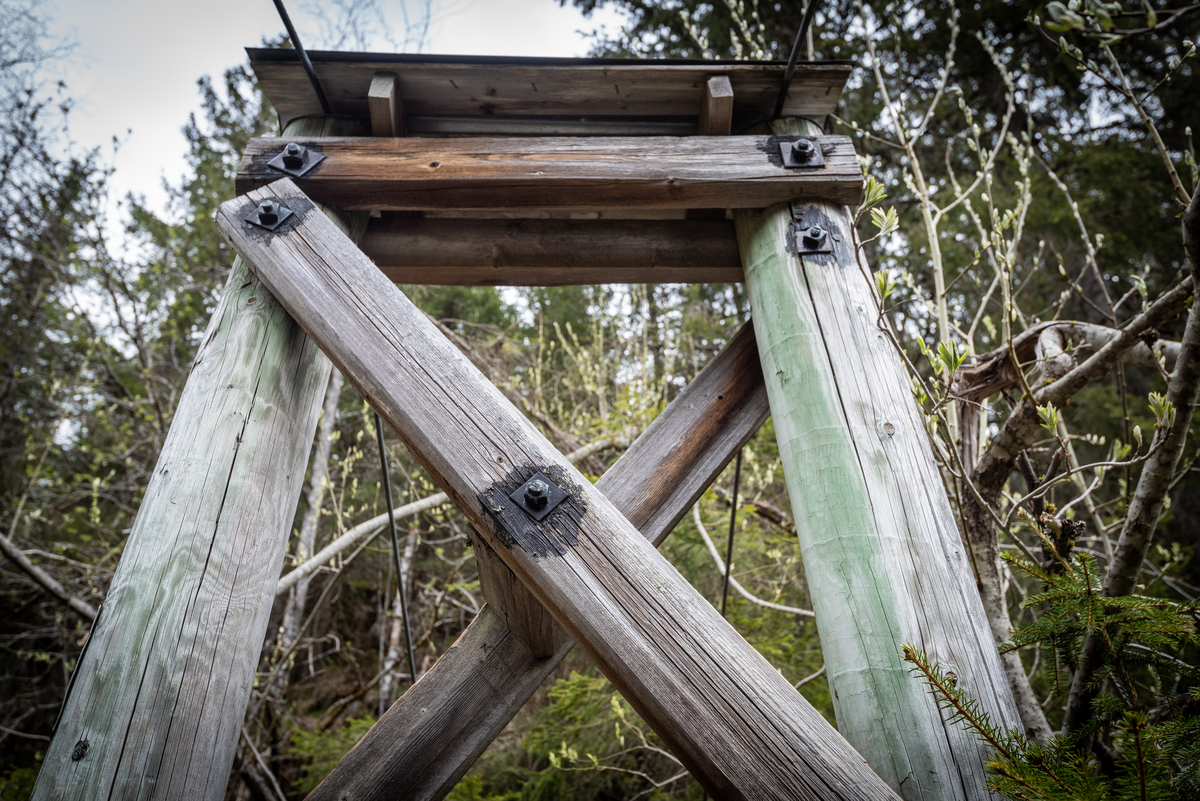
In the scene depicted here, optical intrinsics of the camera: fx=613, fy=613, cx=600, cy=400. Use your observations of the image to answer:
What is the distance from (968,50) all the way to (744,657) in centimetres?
713

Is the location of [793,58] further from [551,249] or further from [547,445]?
[547,445]

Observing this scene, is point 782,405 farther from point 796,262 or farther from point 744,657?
point 744,657

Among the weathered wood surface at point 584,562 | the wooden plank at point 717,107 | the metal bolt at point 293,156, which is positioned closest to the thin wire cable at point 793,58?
the wooden plank at point 717,107

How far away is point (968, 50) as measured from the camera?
5.96 metres

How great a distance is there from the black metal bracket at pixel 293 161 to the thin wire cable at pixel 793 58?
126 cm

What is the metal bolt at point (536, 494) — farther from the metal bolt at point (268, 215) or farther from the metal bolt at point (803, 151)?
the metal bolt at point (803, 151)

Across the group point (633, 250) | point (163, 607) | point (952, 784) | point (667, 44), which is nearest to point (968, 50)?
point (667, 44)

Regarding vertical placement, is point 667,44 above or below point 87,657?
above

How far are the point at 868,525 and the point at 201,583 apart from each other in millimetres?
1283

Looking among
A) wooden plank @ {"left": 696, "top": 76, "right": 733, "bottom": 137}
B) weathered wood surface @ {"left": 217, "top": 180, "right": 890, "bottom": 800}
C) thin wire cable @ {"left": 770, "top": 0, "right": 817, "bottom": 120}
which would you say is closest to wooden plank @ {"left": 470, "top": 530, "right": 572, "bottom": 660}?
weathered wood surface @ {"left": 217, "top": 180, "right": 890, "bottom": 800}

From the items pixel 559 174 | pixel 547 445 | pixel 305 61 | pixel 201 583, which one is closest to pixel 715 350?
pixel 559 174

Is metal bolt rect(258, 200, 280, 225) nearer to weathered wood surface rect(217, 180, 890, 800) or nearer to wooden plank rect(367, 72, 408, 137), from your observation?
weathered wood surface rect(217, 180, 890, 800)

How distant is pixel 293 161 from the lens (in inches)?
63.1

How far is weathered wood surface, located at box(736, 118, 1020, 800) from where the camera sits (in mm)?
1011
